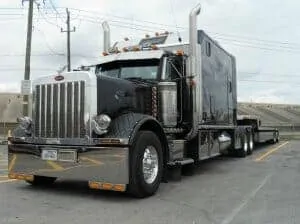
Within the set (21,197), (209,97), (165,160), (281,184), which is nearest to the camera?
(21,197)

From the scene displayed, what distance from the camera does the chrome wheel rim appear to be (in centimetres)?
1000

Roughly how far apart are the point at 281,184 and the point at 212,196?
91.4 inches

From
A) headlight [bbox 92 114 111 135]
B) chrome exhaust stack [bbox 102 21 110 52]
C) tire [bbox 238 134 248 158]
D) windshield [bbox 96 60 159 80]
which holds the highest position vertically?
chrome exhaust stack [bbox 102 21 110 52]

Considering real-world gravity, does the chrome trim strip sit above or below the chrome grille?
below

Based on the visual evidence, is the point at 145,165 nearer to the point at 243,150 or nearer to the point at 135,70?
the point at 135,70

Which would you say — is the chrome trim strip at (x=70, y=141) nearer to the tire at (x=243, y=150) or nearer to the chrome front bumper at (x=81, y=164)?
the chrome front bumper at (x=81, y=164)

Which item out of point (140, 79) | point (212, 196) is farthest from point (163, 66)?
point (212, 196)

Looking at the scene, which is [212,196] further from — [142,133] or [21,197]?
[21,197]

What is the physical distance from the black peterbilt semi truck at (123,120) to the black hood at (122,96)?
2 cm

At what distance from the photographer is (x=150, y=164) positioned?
10.2 metres

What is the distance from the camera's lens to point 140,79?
38.5 feet

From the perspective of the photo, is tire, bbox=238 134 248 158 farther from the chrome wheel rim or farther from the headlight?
the headlight

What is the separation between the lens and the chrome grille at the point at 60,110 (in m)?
9.84

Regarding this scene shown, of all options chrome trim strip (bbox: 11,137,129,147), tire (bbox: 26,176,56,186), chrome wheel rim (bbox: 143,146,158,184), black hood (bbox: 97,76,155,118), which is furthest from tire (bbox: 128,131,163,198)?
tire (bbox: 26,176,56,186)
